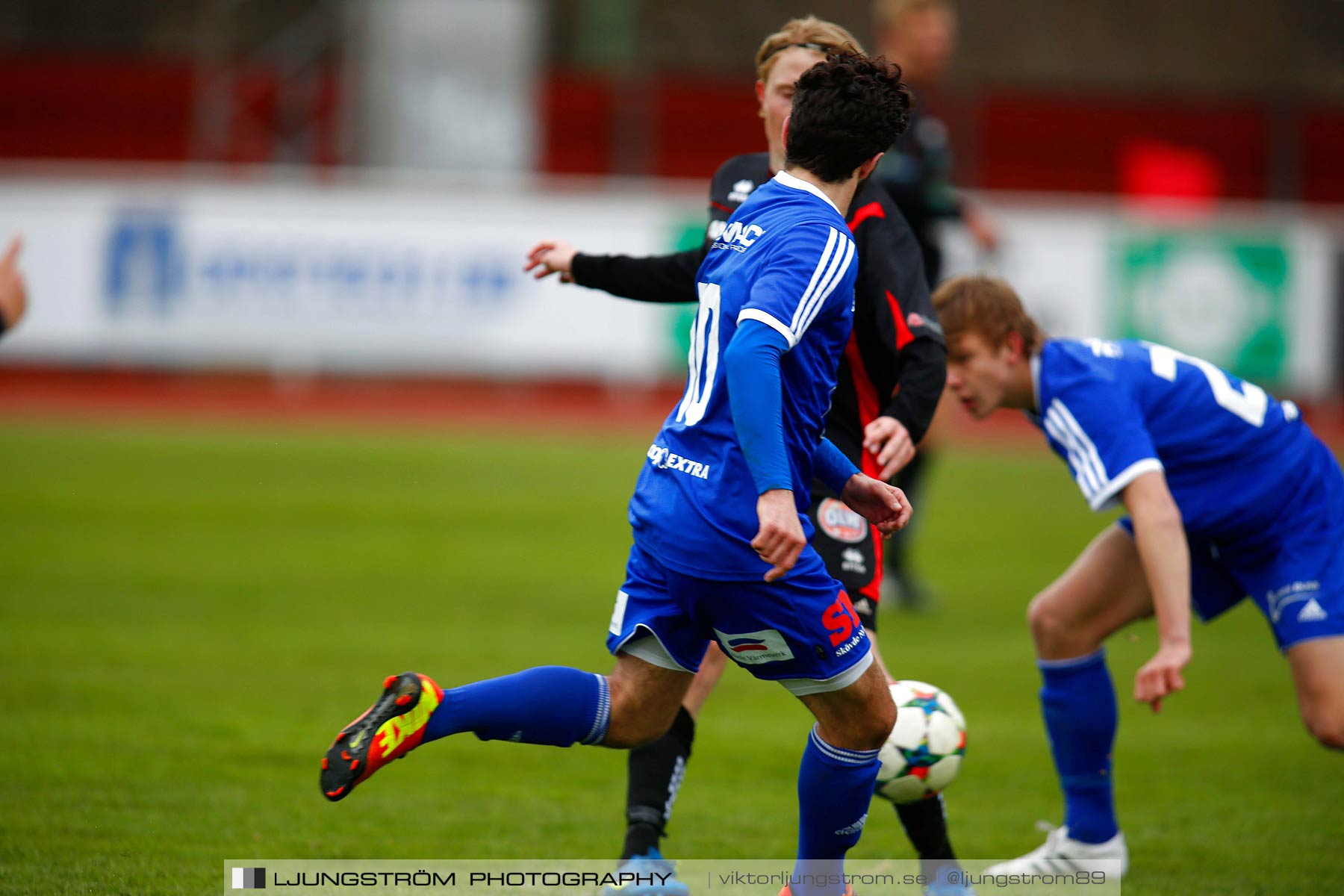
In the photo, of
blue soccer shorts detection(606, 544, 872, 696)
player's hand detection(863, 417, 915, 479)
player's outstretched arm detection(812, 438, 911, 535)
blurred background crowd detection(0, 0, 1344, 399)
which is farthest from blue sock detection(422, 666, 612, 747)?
blurred background crowd detection(0, 0, 1344, 399)

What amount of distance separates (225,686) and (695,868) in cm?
285

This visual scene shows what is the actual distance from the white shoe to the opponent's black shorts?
36.1 inches

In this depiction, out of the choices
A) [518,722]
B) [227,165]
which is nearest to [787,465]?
[518,722]

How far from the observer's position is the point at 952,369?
423 cm

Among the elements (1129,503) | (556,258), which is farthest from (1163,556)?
(556,258)

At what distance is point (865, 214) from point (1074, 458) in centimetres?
92

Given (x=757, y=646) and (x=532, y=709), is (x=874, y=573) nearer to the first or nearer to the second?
(x=757, y=646)

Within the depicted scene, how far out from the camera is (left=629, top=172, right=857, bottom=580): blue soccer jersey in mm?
3098

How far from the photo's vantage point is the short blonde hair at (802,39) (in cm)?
414

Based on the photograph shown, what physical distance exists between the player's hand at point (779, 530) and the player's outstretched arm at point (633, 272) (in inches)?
56.6

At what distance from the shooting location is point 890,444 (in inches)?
148

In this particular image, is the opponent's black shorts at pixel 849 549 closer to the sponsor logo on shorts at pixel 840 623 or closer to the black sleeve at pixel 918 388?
the black sleeve at pixel 918 388

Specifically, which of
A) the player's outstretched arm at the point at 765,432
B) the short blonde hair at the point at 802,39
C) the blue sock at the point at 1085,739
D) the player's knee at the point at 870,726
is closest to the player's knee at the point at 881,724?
the player's knee at the point at 870,726

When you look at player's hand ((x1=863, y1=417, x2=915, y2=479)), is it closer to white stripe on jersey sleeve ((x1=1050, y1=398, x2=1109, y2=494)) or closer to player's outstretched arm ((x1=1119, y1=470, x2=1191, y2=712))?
white stripe on jersey sleeve ((x1=1050, y1=398, x2=1109, y2=494))
